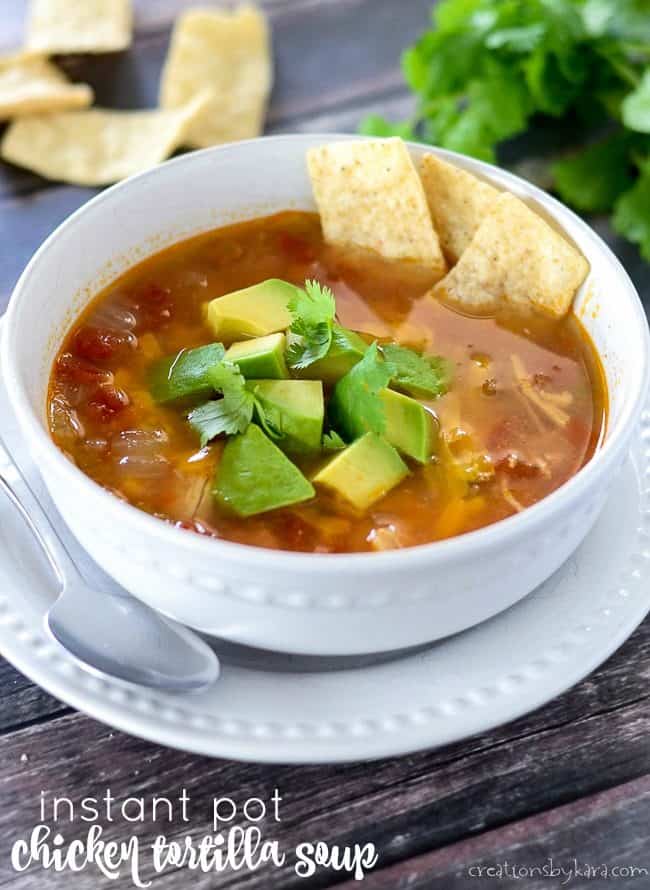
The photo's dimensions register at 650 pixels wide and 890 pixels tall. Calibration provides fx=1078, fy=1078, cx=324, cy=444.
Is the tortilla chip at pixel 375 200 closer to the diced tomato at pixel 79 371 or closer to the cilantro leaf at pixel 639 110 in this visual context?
the diced tomato at pixel 79 371

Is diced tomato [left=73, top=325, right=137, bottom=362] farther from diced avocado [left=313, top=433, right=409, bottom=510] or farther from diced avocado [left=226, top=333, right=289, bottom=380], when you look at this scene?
diced avocado [left=313, top=433, right=409, bottom=510]

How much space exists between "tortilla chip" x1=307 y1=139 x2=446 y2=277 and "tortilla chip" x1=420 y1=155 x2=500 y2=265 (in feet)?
0.16

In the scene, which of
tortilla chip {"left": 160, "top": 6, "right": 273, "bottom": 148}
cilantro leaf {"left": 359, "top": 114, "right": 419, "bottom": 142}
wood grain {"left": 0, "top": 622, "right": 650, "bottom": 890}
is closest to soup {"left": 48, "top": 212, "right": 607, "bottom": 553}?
A: wood grain {"left": 0, "top": 622, "right": 650, "bottom": 890}

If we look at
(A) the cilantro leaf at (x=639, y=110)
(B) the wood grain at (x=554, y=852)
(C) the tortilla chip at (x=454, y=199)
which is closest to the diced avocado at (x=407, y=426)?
(C) the tortilla chip at (x=454, y=199)

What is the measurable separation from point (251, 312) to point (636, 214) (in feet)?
4.67

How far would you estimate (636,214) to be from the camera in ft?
10.6

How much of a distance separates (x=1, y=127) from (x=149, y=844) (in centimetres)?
270

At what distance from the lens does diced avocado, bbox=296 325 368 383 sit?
225 centimetres

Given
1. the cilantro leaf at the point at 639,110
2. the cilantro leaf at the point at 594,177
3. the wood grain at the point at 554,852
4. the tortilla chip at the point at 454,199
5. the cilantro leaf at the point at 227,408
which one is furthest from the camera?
the cilantro leaf at the point at 594,177

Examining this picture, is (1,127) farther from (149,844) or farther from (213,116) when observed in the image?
(149,844)

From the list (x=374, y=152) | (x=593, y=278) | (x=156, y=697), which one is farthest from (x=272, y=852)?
(x=374, y=152)

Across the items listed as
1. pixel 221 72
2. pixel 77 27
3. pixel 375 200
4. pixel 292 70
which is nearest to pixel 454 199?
pixel 375 200

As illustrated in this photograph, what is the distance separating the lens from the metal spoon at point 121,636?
1836 millimetres

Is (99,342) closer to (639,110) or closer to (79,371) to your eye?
(79,371)
